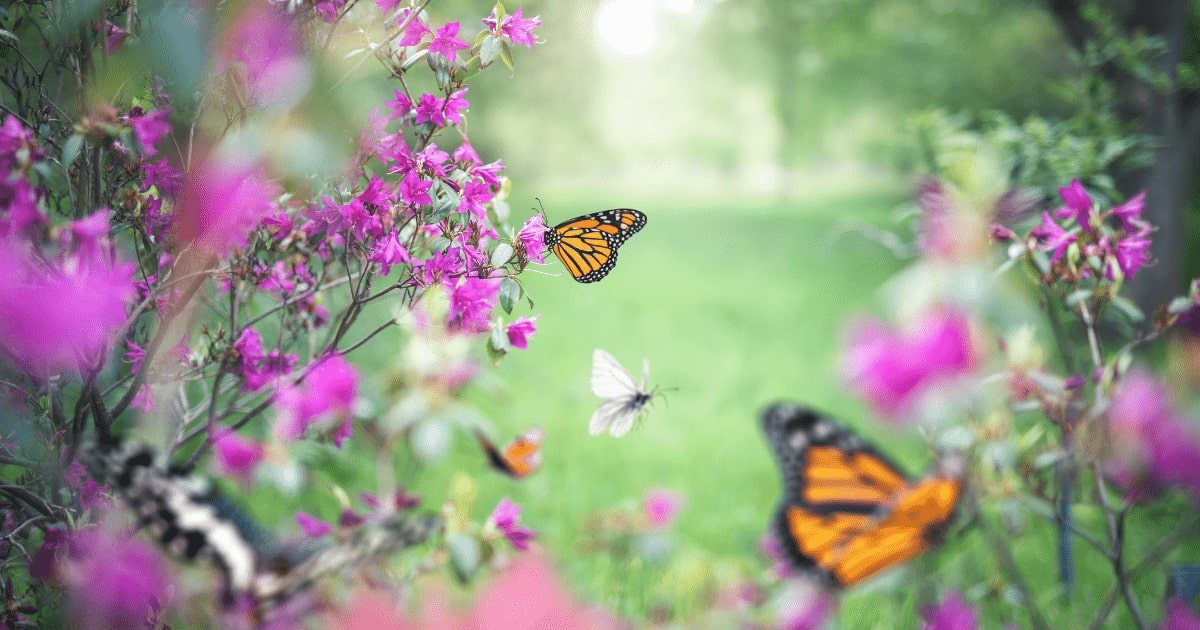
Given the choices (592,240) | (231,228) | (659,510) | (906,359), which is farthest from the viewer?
(659,510)

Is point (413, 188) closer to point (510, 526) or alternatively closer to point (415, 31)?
point (415, 31)

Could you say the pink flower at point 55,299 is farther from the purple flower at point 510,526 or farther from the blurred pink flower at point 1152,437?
the blurred pink flower at point 1152,437

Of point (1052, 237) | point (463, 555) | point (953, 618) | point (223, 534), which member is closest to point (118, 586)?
point (223, 534)

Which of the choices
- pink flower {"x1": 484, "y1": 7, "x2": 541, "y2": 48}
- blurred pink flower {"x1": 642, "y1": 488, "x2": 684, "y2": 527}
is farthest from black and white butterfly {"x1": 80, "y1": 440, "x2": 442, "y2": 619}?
A: blurred pink flower {"x1": 642, "y1": 488, "x2": 684, "y2": 527}

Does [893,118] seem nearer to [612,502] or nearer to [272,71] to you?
[612,502]

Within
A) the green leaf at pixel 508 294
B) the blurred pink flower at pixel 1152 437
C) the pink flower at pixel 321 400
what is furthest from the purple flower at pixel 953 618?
the pink flower at pixel 321 400

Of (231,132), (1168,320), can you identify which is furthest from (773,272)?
(231,132)
